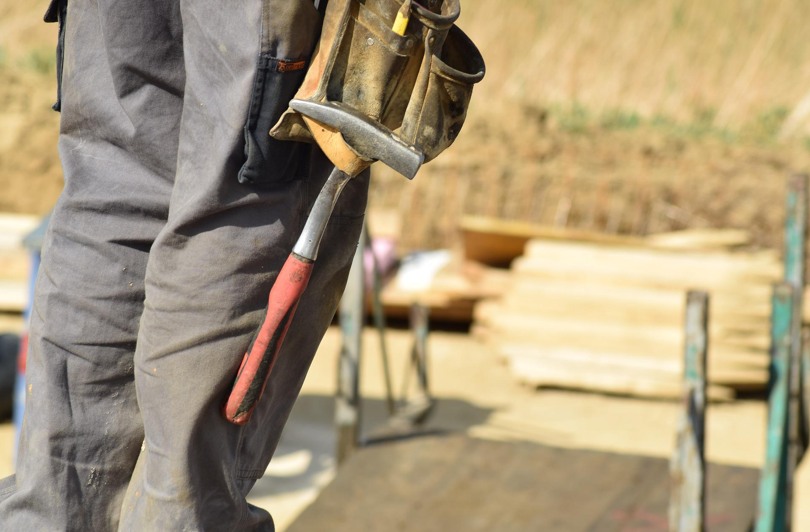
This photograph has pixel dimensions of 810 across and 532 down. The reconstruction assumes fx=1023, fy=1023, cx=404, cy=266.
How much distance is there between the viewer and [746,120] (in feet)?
49.5

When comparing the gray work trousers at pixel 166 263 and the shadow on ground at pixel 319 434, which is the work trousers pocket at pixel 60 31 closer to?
the gray work trousers at pixel 166 263

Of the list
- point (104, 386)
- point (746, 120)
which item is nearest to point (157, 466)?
point (104, 386)

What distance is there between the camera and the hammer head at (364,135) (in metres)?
1.61

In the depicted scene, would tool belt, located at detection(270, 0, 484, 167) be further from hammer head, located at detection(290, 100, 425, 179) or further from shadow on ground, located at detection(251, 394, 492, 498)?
shadow on ground, located at detection(251, 394, 492, 498)

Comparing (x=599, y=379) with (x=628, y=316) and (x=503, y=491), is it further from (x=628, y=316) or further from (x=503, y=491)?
(x=503, y=491)

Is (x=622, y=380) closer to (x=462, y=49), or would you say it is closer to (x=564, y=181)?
(x=564, y=181)

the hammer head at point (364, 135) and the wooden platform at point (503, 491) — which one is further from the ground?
the hammer head at point (364, 135)

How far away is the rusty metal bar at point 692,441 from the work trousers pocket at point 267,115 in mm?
1651

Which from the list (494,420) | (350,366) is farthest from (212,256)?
(494,420)

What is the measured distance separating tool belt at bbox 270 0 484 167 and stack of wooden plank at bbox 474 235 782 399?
6196 mm

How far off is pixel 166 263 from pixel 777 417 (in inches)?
104

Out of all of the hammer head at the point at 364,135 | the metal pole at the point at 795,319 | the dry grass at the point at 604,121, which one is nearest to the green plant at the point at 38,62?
the dry grass at the point at 604,121

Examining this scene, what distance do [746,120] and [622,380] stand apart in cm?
862

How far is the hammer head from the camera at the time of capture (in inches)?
63.6
